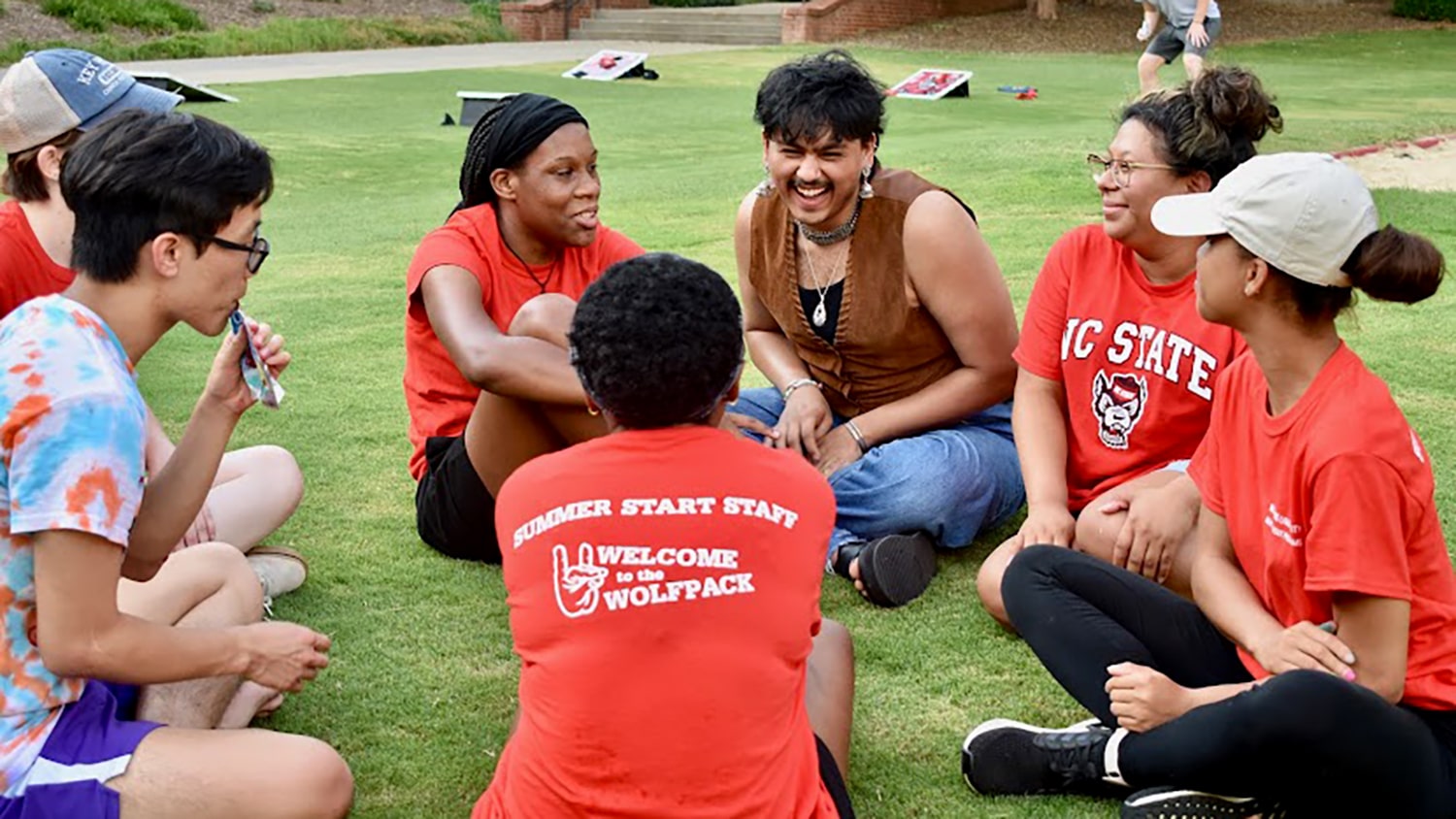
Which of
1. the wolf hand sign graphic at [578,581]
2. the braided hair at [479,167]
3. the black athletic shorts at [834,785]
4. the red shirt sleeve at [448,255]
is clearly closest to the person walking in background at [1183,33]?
the braided hair at [479,167]

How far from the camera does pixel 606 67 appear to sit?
21406 mm

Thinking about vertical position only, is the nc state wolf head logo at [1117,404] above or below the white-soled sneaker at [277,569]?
above

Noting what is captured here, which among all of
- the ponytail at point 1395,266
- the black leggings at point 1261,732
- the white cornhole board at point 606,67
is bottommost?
the white cornhole board at point 606,67

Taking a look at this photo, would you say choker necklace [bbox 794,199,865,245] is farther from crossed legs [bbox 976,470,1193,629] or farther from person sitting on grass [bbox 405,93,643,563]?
crossed legs [bbox 976,470,1193,629]

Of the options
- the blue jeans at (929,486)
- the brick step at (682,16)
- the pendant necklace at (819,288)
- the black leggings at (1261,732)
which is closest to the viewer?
the black leggings at (1261,732)

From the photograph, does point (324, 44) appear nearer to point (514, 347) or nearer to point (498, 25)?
point (498, 25)

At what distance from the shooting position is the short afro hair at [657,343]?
2.33m

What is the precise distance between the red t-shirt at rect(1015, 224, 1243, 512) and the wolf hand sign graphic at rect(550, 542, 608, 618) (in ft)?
6.73

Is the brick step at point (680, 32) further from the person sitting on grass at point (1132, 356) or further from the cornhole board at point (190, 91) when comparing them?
the person sitting on grass at point (1132, 356)

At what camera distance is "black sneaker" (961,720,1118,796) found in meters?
3.10

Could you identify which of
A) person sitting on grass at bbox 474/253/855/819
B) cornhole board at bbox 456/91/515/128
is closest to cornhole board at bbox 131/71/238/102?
cornhole board at bbox 456/91/515/128

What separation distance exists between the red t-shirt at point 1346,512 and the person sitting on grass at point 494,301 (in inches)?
61.5

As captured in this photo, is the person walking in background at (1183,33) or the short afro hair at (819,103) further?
the person walking in background at (1183,33)

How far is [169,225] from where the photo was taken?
2.75m
